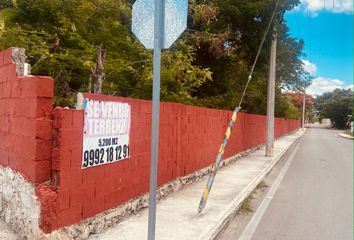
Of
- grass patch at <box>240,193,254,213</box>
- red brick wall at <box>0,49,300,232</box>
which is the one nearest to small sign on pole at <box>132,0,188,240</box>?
red brick wall at <box>0,49,300,232</box>

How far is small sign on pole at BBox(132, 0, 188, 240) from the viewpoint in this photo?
444 centimetres

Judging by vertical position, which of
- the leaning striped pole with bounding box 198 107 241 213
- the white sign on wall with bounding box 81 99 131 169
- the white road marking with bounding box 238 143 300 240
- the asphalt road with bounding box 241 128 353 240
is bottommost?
the white road marking with bounding box 238 143 300 240

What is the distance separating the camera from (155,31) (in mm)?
4484

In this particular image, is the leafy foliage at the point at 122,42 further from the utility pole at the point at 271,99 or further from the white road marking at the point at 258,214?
the white road marking at the point at 258,214

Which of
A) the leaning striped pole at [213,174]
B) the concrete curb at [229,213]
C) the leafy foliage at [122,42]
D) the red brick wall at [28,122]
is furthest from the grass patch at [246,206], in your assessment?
the red brick wall at [28,122]

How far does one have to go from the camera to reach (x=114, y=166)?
660cm

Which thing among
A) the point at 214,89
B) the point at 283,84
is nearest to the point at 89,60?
the point at 214,89

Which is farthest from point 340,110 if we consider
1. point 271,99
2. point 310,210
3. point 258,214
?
point 258,214

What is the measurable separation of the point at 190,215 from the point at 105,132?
7.04ft

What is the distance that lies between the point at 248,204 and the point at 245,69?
38.0 feet

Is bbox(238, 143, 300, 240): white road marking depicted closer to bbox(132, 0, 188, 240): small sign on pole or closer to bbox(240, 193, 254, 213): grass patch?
bbox(240, 193, 254, 213): grass patch

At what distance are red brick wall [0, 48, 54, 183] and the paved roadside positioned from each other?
1340mm

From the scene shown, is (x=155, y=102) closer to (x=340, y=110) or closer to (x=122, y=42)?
(x=122, y=42)

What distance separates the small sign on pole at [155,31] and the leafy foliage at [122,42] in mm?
5199
